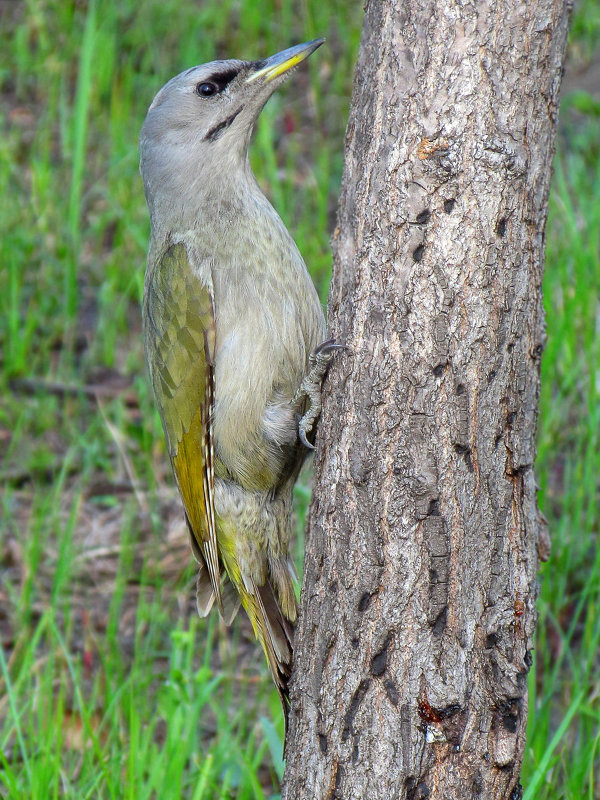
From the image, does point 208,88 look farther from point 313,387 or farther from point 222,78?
point 313,387

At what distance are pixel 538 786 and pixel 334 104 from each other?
565 cm

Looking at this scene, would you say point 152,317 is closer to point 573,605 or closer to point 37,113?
point 573,605

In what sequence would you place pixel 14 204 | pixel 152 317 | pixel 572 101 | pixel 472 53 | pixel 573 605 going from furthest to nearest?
pixel 572 101
pixel 14 204
pixel 573 605
pixel 152 317
pixel 472 53

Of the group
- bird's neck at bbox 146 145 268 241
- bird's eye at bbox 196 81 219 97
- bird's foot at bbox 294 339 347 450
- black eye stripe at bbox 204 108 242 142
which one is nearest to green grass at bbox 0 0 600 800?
bird's foot at bbox 294 339 347 450

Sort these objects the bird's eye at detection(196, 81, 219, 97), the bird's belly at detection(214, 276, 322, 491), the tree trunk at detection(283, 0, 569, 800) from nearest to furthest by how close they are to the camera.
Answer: the tree trunk at detection(283, 0, 569, 800) < the bird's belly at detection(214, 276, 322, 491) < the bird's eye at detection(196, 81, 219, 97)

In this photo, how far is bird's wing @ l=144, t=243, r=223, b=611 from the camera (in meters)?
3.40

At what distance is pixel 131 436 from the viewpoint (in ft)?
17.9

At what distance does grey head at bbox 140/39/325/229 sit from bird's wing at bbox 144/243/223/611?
9.9 inches

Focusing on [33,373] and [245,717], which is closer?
[245,717]

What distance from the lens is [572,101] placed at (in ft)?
22.2

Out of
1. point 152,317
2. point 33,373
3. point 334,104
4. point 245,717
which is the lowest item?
point 245,717

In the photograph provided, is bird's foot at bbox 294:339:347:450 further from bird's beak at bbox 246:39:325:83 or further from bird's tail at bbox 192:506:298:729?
bird's beak at bbox 246:39:325:83

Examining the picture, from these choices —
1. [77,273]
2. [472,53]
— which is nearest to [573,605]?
[472,53]

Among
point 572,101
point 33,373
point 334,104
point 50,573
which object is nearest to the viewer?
point 50,573
